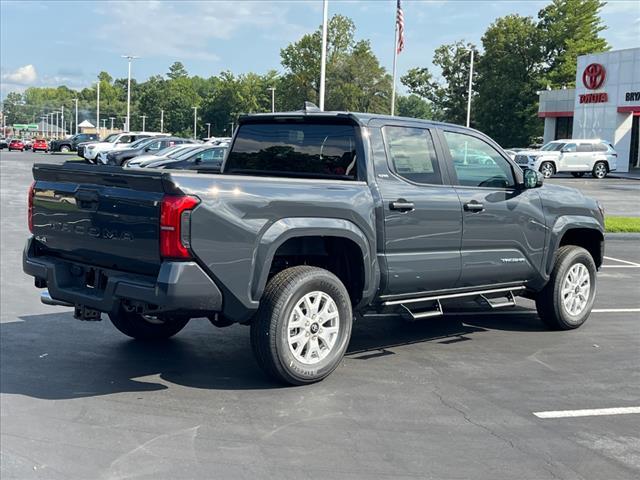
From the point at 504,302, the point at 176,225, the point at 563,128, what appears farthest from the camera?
the point at 563,128

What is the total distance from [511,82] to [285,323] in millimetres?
67814

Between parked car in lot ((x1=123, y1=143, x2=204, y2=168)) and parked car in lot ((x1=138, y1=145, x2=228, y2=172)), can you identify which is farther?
parked car in lot ((x1=123, y1=143, x2=204, y2=168))

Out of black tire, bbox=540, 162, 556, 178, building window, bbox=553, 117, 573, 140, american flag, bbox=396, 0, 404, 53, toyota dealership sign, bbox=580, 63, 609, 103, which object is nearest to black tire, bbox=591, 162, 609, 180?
black tire, bbox=540, 162, 556, 178

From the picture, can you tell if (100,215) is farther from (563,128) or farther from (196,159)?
(563,128)

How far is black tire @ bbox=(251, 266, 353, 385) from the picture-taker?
17.3 ft

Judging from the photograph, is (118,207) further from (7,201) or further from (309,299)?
(7,201)

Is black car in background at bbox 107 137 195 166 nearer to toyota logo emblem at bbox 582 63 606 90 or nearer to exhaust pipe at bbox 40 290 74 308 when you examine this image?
toyota logo emblem at bbox 582 63 606 90

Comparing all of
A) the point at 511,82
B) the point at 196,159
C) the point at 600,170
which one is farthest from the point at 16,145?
the point at 600,170

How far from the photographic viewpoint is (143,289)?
4.91 meters

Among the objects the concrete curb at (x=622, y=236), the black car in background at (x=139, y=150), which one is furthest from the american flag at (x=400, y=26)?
the concrete curb at (x=622, y=236)

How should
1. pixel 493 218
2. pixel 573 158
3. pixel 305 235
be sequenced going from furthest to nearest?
pixel 573 158
pixel 493 218
pixel 305 235

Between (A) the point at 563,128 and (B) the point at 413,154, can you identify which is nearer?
(B) the point at 413,154

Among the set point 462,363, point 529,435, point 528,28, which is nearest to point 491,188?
point 462,363

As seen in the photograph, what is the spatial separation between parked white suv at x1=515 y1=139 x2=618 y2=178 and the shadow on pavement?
97.1 feet
